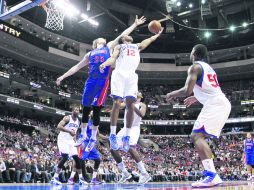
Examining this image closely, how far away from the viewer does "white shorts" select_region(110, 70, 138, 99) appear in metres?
6.54

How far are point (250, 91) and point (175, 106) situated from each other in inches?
440

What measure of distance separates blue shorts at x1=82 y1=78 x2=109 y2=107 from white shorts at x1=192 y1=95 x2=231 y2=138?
7.39 feet

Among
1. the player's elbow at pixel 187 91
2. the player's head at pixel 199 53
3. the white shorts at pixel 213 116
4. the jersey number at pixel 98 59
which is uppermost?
the jersey number at pixel 98 59

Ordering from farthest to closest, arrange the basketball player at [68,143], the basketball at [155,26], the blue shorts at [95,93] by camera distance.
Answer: the basketball player at [68,143]
the basketball at [155,26]
the blue shorts at [95,93]

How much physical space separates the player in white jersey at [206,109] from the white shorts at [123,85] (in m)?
1.51

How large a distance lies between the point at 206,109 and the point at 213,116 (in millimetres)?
166

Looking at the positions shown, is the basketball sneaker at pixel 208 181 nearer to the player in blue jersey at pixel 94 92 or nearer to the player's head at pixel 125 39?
the player in blue jersey at pixel 94 92

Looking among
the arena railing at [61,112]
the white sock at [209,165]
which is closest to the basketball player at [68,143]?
the white sock at [209,165]

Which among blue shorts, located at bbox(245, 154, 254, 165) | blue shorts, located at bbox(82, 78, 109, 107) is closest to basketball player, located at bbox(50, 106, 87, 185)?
blue shorts, located at bbox(82, 78, 109, 107)

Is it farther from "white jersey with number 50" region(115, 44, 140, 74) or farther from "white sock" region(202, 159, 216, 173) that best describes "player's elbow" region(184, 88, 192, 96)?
"white jersey with number 50" region(115, 44, 140, 74)

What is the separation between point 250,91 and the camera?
150ft


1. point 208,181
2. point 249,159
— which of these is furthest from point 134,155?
point 249,159

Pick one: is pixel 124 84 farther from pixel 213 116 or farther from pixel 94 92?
pixel 213 116

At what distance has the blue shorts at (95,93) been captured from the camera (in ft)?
21.2
